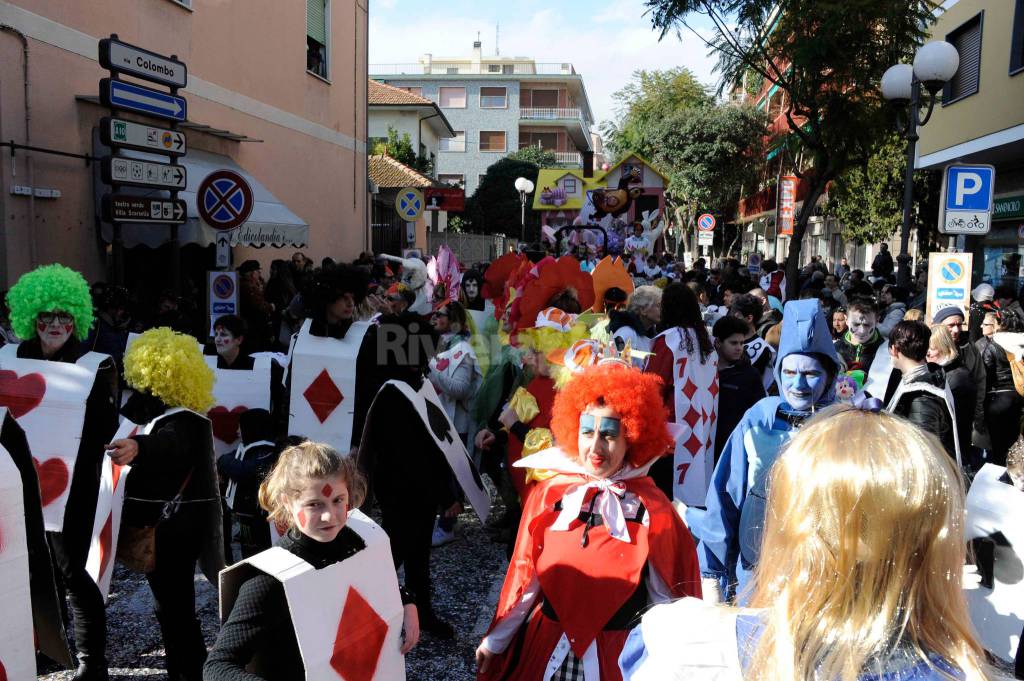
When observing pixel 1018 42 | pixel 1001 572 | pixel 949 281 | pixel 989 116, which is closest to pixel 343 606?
pixel 1001 572

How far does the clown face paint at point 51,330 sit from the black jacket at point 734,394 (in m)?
3.81

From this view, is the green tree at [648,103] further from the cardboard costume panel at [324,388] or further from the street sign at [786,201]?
the cardboard costume panel at [324,388]

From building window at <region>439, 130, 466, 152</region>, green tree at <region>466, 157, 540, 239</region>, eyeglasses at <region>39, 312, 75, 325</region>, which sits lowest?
eyeglasses at <region>39, 312, 75, 325</region>

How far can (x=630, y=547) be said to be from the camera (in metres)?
2.83

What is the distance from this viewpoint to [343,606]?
95.0 inches

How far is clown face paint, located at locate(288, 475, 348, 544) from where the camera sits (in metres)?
2.47

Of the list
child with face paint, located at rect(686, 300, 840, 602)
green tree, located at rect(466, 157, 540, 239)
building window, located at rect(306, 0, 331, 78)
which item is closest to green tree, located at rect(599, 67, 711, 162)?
green tree, located at rect(466, 157, 540, 239)

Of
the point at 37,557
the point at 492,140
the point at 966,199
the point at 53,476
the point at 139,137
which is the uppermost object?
the point at 492,140

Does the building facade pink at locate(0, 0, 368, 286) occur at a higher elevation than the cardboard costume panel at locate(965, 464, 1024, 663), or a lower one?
higher

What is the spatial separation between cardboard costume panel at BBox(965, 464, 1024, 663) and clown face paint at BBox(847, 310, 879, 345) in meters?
3.58

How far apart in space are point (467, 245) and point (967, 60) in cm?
1974

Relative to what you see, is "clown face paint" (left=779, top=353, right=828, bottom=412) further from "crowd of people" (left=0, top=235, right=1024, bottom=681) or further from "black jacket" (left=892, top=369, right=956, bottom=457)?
"black jacket" (left=892, top=369, right=956, bottom=457)

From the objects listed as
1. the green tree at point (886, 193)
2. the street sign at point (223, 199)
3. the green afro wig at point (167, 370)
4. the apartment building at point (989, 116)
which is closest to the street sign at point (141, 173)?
the street sign at point (223, 199)

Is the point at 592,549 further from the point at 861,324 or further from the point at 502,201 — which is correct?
the point at 502,201
